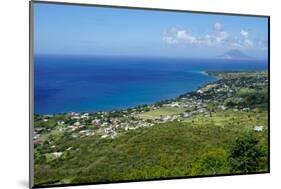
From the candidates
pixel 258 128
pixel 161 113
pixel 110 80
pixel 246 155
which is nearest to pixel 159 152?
pixel 161 113

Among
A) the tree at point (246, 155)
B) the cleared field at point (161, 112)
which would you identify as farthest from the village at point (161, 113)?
the tree at point (246, 155)

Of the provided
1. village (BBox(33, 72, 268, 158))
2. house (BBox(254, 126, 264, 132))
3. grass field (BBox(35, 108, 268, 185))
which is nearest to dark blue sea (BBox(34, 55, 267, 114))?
village (BBox(33, 72, 268, 158))

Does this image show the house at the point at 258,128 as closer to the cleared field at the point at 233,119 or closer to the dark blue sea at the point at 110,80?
the cleared field at the point at 233,119

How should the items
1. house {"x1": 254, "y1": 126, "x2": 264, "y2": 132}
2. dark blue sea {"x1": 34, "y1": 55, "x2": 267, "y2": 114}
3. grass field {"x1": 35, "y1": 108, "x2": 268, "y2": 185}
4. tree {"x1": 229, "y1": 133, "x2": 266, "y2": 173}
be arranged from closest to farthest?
dark blue sea {"x1": 34, "y1": 55, "x2": 267, "y2": 114} → grass field {"x1": 35, "y1": 108, "x2": 268, "y2": 185} → tree {"x1": 229, "y1": 133, "x2": 266, "y2": 173} → house {"x1": 254, "y1": 126, "x2": 264, "y2": 132}

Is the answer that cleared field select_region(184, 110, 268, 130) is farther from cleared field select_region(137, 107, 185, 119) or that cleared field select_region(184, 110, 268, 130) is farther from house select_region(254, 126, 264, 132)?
cleared field select_region(137, 107, 185, 119)

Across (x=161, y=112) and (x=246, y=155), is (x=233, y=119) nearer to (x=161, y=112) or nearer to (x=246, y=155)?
(x=246, y=155)
